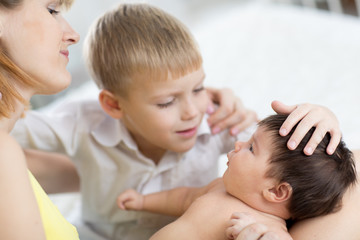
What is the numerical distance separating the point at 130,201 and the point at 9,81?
0.42m

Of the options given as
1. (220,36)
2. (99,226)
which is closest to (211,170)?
(99,226)

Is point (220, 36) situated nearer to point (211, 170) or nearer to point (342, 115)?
point (342, 115)

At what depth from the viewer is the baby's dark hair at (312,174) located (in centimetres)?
82

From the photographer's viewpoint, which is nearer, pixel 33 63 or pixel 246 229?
pixel 246 229

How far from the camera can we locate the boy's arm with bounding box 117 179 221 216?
1088 millimetres

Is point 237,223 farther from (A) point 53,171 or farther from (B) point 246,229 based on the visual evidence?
(A) point 53,171

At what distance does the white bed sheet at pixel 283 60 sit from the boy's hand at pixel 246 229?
2.28ft

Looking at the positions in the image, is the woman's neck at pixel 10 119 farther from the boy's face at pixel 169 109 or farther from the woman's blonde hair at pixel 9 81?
the boy's face at pixel 169 109

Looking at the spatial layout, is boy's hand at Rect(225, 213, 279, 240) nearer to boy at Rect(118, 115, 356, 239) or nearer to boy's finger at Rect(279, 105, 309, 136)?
boy at Rect(118, 115, 356, 239)

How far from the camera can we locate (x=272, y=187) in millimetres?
861

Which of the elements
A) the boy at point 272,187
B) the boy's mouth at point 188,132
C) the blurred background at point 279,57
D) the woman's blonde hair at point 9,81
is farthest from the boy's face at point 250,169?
the blurred background at point 279,57

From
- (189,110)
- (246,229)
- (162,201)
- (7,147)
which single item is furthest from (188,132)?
(7,147)

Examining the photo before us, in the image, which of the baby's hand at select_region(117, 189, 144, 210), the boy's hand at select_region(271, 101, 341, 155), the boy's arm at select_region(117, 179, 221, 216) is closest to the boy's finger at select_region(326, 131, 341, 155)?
the boy's hand at select_region(271, 101, 341, 155)

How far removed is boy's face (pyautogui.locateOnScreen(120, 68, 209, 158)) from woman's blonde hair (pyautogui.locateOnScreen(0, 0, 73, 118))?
288 mm
